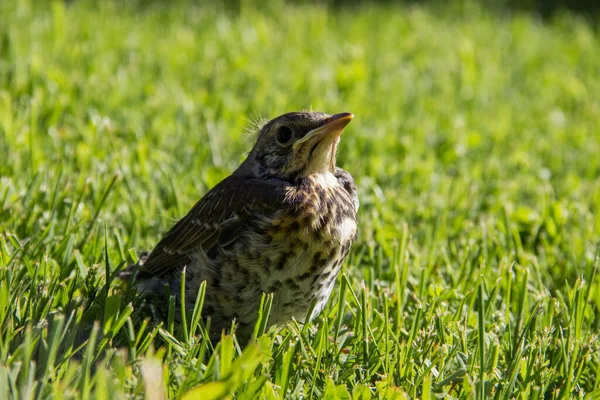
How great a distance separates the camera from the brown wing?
3.25 m

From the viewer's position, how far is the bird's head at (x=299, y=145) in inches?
130

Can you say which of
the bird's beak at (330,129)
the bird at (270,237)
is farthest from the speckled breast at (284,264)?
the bird's beak at (330,129)

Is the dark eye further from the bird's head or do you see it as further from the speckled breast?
the speckled breast

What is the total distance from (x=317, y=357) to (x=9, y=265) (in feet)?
4.07

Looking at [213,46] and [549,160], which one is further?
[213,46]

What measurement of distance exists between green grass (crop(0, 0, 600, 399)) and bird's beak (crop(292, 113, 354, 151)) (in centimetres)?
61

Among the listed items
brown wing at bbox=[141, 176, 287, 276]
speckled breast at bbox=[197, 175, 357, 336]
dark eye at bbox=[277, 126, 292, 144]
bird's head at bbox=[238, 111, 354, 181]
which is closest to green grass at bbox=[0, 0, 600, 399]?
speckled breast at bbox=[197, 175, 357, 336]

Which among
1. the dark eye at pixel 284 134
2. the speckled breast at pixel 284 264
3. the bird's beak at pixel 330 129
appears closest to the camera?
the speckled breast at pixel 284 264

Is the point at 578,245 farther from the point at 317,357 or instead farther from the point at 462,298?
the point at 317,357

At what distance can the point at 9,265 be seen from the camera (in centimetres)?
317

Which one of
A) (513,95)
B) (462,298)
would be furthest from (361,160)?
(513,95)

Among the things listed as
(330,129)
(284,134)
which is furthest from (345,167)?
(330,129)

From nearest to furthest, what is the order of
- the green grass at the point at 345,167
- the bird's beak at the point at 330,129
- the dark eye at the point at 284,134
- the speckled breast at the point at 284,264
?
the green grass at the point at 345,167 → the speckled breast at the point at 284,264 → the bird's beak at the point at 330,129 → the dark eye at the point at 284,134

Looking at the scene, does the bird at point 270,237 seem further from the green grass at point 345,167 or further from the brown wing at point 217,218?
the green grass at point 345,167
